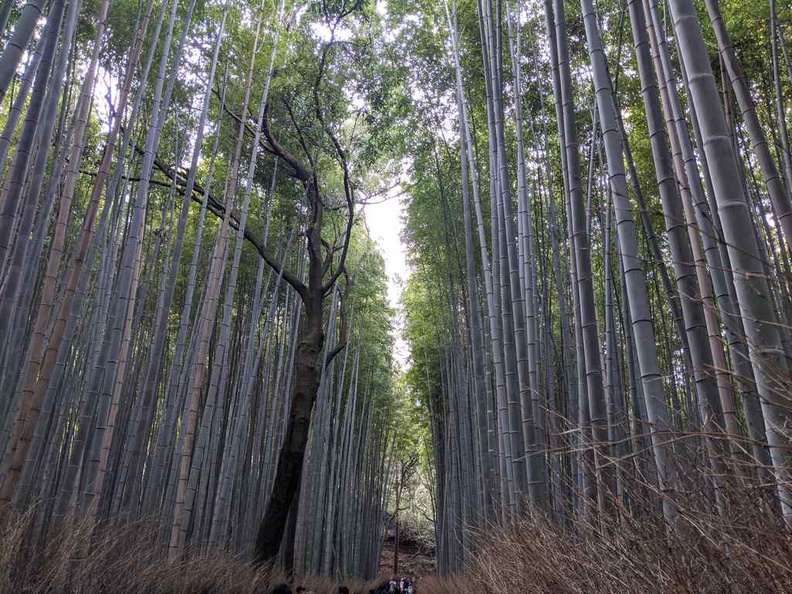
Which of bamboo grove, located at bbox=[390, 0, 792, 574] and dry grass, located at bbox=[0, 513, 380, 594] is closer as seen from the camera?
bamboo grove, located at bbox=[390, 0, 792, 574]

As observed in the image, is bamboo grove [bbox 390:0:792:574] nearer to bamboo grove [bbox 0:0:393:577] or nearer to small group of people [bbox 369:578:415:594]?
small group of people [bbox 369:578:415:594]

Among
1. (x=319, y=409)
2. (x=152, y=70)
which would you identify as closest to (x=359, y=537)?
(x=319, y=409)

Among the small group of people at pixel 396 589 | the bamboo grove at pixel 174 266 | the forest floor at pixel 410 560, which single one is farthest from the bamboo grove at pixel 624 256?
the forest floor at pixel 410 560

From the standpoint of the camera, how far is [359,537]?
8.27 meters

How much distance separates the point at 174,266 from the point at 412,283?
5487 mm

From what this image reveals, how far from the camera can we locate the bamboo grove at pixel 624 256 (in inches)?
45.3

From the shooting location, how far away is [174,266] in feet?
10.5

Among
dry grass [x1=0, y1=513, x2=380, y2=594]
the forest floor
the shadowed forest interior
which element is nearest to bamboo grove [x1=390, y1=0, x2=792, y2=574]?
the shadowed forest interior

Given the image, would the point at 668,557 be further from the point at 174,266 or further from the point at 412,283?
the point at 412,283

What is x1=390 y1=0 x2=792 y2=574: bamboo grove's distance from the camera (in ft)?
3.77

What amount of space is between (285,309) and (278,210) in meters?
1.03

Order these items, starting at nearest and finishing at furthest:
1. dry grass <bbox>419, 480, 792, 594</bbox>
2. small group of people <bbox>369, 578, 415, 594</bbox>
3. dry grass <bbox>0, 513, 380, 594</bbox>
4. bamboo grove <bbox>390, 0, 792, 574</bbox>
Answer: dry grass <bbox>419, 480, 792, 594</bbox>
bamboo grove <bbox>390, 0, 792, 574</bbox>
dry grass <bbox>0, 513, 380, 594</bbox>
small group of people <bbox>369, 578, 415, 594</bbox>

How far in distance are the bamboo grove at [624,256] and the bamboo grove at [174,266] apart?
3.99 ft

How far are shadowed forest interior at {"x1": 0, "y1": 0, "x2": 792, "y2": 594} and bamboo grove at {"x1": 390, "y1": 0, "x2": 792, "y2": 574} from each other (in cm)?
2
